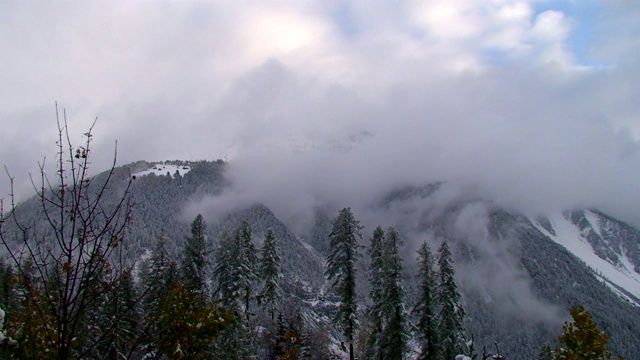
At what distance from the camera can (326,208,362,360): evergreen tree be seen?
30234mm

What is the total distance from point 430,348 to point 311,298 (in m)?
130

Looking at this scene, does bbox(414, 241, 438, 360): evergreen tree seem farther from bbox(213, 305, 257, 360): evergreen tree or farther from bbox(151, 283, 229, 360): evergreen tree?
bbox(151, 283, 229, 360): evergreen tree

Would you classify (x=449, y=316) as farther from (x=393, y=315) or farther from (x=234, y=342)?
(x=234, y=342)

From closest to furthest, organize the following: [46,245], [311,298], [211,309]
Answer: [46,245]
[211,309]
[311,298]

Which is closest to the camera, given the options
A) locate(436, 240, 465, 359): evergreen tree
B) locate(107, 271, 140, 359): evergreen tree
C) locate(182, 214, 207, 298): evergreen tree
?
locate(107, 271, 140, 359): evergreen tree

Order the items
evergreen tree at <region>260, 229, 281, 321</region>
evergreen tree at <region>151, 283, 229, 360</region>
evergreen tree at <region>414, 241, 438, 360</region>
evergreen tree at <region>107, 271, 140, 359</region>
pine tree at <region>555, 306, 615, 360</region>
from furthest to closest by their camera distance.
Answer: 1. evergreen tree at <region>260, 229, 281, 321</region>
2. evergreen tree at <region>414, 241, 438, 360</region>
3. pine tree at <region>555, 306, 615, 360</region>
4. evergreen tree at <region>151, 283, 229, 360</region>
5. evergreen tree at <region>107, 271, 140, 359</region>

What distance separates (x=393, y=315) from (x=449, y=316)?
3.45 metres

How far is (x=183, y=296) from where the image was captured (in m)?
5.59

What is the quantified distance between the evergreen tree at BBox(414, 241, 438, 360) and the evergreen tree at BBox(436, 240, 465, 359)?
1.20ft

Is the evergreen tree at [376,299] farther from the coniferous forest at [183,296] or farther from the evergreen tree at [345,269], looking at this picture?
the evergreen tree at [345,269]

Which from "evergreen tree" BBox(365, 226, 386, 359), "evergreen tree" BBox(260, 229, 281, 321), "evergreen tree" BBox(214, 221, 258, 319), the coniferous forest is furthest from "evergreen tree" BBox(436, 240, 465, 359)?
"evergreen tree" BBox(260, 229, 281, 321)

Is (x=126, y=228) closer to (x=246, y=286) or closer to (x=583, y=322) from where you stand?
(x=583, y=322)

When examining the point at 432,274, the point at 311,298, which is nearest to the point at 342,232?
the point at 432,274

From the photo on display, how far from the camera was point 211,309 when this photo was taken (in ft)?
17.9
